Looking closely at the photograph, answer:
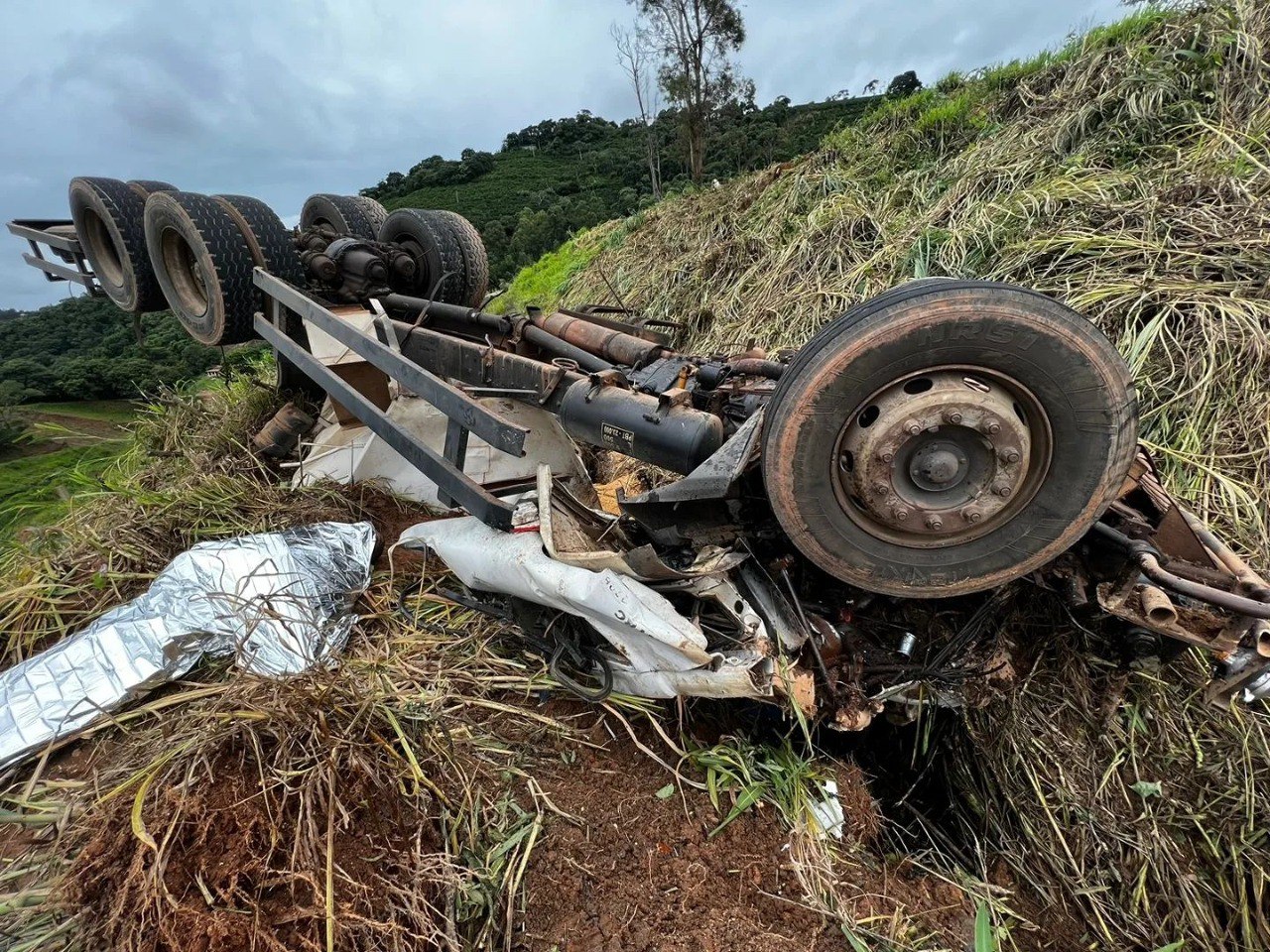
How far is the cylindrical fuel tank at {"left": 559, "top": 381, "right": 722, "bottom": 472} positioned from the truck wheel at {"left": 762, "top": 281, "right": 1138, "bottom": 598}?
14.2 inches

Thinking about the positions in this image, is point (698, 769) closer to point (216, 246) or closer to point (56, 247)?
point (216, 246)

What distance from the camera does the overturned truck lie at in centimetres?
136

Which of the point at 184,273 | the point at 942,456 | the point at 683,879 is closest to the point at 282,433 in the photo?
the point at 184,273

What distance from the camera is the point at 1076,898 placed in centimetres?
177

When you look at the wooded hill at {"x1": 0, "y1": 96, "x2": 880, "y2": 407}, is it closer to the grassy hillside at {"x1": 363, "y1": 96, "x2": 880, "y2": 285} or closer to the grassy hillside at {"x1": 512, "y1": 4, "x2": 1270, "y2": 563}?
→ the grassy hillside at {"x1": 363, "y1": 96, "x2": 880, "y2": 285}

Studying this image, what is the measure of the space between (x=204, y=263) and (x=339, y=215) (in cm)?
159

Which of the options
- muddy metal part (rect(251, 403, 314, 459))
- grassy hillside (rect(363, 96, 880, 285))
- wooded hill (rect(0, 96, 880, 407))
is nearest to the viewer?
muddy metal part (rect(251, 403, 314, 459))

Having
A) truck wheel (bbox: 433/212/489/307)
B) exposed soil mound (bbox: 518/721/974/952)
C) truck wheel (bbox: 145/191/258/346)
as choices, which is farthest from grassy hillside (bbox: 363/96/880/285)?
exposed soil mound (bbox: 518/721/974/952)

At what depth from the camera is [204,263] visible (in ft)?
10.7

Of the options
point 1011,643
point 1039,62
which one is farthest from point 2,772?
point 1039,62

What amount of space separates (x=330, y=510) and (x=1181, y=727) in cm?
339

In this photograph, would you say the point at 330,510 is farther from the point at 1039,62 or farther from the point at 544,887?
the point at 1039,62

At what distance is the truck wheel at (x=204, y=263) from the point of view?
3.27 meters

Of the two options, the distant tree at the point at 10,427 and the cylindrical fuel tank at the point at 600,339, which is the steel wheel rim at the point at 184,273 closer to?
the distant tree at the point at 10,427
